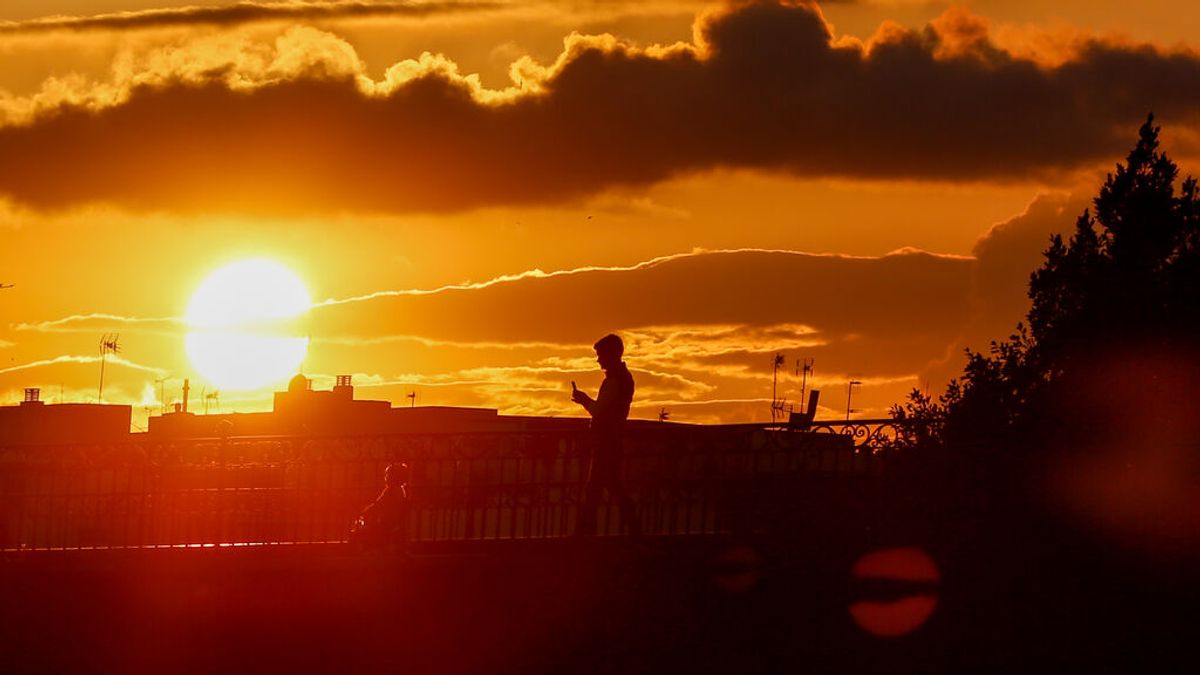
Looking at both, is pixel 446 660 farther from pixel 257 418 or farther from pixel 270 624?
pixel 257 418

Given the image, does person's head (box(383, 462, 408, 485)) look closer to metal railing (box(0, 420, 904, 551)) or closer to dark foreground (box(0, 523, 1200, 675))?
metal railing (box(0, 420, 904, 551))

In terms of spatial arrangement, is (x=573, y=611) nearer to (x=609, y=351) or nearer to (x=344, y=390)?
(x=609, y=351)

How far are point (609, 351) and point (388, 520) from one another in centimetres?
394

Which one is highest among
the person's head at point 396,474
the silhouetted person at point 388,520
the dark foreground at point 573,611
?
the person's head at point 396,474

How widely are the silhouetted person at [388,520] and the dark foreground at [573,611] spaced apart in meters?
0.27

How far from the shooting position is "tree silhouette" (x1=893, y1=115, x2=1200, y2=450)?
52.1 m

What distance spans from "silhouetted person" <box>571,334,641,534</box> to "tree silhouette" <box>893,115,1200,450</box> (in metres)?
28.6

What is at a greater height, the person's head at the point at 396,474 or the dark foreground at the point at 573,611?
the person's head at the point at 396,474

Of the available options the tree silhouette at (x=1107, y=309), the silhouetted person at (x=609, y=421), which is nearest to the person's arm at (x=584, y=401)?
the silhouetted person at (x=609, y=421)

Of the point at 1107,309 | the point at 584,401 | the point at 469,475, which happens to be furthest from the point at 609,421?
the point at 1107,309

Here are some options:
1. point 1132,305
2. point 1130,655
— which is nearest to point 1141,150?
point 1132,305

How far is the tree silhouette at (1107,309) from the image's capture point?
171ft

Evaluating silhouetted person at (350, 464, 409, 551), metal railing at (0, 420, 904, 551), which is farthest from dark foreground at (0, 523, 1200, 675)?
metal railing at (0, 420, 904, 551)

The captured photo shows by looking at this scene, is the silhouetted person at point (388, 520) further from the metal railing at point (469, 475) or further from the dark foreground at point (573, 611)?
the metal railing at point (469, 475)
